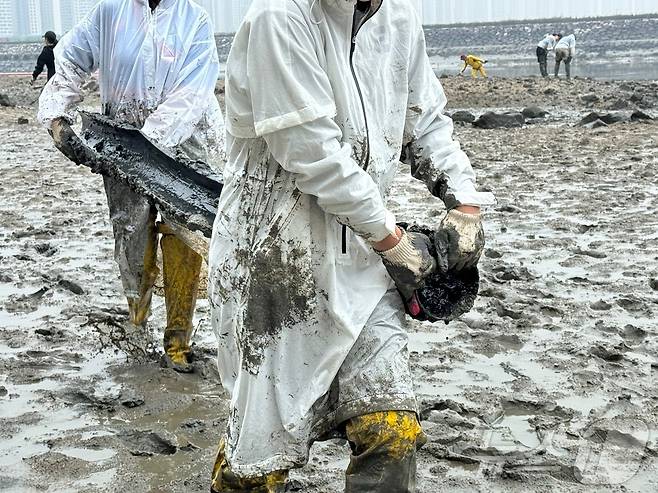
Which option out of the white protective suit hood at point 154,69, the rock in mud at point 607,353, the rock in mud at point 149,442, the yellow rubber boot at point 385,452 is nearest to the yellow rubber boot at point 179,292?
the white protective suit hood at point 154,69

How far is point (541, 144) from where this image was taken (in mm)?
13875

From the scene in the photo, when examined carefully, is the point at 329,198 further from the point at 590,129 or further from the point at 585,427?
the point at 590,129

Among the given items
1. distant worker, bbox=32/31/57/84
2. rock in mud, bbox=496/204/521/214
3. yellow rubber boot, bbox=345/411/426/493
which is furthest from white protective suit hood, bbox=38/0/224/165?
distant worker, bbox=32/31/57/84

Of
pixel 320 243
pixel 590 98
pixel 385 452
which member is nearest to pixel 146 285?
pixel 320 243

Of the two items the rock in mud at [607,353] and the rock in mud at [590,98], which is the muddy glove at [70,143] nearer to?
the rock in mud at [607,353]

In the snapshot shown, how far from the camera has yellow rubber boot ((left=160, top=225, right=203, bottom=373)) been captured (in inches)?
215

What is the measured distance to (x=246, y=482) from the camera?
318cm

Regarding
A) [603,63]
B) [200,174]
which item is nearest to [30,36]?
[603,63]

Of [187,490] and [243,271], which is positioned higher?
[243,271]

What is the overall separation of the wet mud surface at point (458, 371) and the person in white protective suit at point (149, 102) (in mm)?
364

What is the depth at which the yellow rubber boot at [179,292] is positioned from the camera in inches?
215

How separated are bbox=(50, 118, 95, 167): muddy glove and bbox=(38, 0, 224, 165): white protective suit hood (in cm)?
6

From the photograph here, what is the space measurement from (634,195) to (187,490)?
6.54 meters

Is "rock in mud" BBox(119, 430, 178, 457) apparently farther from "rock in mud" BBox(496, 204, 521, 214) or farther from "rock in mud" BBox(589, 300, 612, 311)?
"rock in mud" BBox(496, 204, 521, 214)
